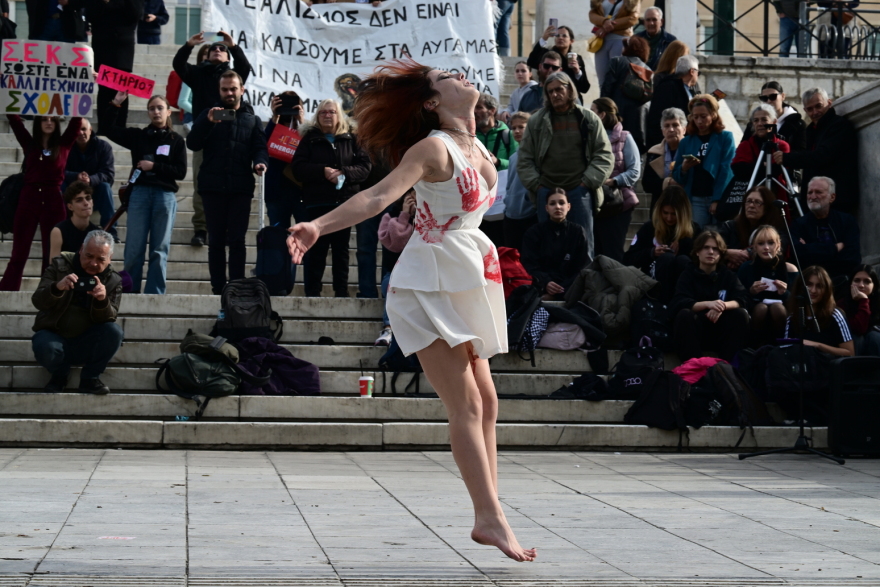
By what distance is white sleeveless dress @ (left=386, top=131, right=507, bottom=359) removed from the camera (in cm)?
466

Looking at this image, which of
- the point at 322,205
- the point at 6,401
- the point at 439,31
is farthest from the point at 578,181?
the point at 6,401

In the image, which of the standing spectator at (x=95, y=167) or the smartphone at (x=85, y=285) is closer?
the smartphone at (x=85, y=285)

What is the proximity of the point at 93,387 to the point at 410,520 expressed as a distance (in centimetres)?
442

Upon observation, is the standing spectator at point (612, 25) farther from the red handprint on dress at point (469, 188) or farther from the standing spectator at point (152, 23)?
the red handprint on dress at point (469, 188)

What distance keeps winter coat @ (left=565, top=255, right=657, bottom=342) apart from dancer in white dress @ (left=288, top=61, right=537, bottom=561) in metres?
5.71

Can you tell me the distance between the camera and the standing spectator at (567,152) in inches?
444

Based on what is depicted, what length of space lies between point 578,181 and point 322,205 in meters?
2.40

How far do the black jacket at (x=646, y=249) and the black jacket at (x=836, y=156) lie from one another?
178 cm

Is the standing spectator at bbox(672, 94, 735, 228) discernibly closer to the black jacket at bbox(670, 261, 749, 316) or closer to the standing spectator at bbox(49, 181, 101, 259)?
the black jacket at bbox(670, 261, 749, 316)

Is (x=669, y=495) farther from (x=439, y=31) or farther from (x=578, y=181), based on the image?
(x=439, y=31)

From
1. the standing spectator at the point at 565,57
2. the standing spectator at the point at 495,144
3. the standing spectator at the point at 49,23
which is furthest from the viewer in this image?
the standing spectator at the point at 49,23

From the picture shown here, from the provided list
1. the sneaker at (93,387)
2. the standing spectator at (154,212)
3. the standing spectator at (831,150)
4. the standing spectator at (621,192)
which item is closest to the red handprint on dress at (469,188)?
the sneaker at (93,387)

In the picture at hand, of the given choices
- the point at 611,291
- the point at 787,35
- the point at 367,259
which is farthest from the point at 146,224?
the point at 787,35

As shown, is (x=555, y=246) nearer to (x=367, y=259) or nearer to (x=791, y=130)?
(x=367, y=259)
